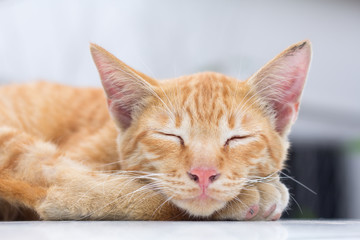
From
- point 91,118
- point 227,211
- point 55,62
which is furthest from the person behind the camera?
point 55,62

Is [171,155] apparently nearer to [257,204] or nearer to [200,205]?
[200,205]

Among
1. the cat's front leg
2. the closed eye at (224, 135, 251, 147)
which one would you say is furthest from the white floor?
the closed eye at (224, 135, 251, 147)

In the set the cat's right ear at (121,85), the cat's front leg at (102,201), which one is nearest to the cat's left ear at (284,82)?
the cat's right ear at (121,85)

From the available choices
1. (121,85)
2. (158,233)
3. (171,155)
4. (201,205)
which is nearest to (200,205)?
(201,205)

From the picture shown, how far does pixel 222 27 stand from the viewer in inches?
133

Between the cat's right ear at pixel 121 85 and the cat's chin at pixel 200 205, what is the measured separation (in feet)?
1.26

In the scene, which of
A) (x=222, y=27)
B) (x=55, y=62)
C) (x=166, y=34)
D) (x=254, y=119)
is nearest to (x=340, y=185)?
(x=222, y=27)

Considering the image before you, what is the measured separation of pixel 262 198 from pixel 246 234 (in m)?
0.41

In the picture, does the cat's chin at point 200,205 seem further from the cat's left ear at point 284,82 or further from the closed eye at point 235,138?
the cat's left ear at point 284,82

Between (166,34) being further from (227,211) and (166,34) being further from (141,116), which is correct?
(227,211)

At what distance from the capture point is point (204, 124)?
1187 mm

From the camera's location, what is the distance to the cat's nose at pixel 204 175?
41.8 inches

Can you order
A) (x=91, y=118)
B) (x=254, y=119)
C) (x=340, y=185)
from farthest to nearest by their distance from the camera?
(x=340, y=185)
(x=91, y=118)
(x=254, y=119)

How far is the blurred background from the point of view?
2.90m
